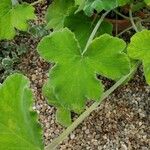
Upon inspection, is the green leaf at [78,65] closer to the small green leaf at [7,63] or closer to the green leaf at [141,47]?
the green leaf at [141,47]

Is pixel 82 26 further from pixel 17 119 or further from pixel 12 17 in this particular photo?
pixel 17 119

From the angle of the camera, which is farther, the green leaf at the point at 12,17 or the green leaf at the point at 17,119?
the green leaf at the point at 12,17

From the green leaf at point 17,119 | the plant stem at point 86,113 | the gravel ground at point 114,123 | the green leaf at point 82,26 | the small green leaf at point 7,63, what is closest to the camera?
the green leaf at point 17,119

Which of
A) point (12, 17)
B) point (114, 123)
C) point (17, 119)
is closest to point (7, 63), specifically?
point (12, 17)

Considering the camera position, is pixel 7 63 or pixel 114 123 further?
pixel 7 63

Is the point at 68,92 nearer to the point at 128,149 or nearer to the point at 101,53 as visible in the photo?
the point at 101,53

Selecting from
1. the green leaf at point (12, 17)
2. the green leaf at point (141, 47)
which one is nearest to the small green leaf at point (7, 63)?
the green leaf at point (12, 17)

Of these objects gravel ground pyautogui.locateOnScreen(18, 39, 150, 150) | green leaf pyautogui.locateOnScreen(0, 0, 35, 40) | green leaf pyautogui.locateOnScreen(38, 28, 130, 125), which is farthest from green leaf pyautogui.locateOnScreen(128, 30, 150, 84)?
green leaf pyautogui.locateOnScreen(0, 0, 35, 40)
